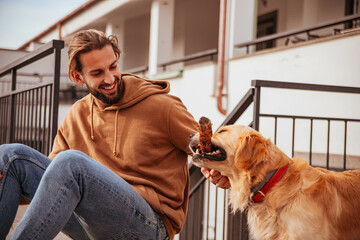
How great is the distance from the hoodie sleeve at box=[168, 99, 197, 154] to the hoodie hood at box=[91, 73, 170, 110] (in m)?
0.17

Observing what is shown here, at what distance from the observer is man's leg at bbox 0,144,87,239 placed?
6.68 ft

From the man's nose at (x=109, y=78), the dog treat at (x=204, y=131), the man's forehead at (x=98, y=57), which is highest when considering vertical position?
the man's forehead at (x=98, y=57)

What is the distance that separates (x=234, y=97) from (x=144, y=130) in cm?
501

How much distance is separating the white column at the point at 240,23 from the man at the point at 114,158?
516 centimetres

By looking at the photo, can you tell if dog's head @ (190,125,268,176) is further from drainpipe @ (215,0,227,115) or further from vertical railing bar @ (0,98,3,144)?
drainpipe @ (215,0,227,115)

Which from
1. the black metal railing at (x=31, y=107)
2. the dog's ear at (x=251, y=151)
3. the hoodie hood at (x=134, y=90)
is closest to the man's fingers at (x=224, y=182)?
the dog's ear at (x=251, y=151)

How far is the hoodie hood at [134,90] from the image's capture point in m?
2.13

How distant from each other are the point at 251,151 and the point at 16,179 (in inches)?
49.6

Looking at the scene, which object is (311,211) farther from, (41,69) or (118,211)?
(41,69)

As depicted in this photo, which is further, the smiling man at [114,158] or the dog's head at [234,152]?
the dog's head at [234,152]

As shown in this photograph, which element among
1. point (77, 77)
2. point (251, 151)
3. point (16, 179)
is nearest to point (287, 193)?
point (251, 151)

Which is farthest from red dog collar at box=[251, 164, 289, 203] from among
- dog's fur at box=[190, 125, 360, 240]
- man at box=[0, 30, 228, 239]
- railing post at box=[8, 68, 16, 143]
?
railing post at box=[8, 68, 16, 143]

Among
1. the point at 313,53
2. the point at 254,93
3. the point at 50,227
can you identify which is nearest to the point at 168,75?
the point at 313,53

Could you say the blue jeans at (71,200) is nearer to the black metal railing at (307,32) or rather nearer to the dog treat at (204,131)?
the dog treat at (204,131)
